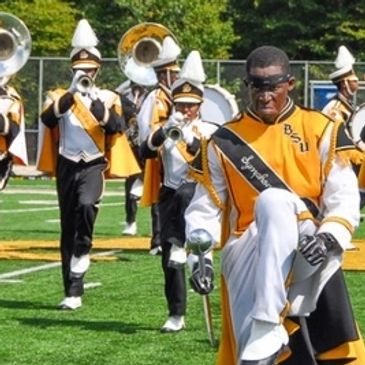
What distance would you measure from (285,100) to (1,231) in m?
13.2

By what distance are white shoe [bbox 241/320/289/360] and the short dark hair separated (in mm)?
1172

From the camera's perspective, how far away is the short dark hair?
734 cm

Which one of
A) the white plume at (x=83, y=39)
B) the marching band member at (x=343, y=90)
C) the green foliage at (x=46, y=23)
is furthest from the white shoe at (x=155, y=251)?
the green foliage at (x=46, y=23)

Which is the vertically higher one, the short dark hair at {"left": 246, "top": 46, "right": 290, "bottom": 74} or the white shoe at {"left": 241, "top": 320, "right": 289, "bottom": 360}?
the short dark hair at {"left": 246, "top": 46, "right": 290, "bottom": 74}

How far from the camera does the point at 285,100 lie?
7.39 metres

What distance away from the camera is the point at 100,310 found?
40.9ft

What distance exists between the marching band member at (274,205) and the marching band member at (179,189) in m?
3.56

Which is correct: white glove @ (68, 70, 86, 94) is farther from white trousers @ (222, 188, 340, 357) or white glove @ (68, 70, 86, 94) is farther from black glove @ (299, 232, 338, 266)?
black glove @ (299, 232, 338, 266)

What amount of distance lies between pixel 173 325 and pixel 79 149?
2.07 metres

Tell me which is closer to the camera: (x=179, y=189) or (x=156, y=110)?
(x=179, y=189)

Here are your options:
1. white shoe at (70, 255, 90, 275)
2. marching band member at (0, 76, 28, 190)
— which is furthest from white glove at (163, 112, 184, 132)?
marching band member at (0, 76, 28, 190)

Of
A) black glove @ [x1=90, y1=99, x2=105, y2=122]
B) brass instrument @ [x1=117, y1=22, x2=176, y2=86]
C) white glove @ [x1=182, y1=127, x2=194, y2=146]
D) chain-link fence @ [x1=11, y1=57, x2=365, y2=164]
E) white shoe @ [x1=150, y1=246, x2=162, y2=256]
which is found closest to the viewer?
white glove @ [x1=182, y1=127, x2=194, y2=146]

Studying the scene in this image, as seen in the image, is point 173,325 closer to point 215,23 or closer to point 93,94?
point 93,94

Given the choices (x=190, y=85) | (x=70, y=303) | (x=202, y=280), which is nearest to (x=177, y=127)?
(x=190, y=85)
